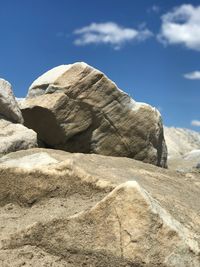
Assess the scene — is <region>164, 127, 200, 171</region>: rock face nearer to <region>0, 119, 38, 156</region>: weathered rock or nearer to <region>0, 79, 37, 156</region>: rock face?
<region>0, 79, 37, 156</region>: rock face

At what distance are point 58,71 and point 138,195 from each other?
9.18m

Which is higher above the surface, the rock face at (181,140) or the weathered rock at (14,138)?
the rock face at (181,140)

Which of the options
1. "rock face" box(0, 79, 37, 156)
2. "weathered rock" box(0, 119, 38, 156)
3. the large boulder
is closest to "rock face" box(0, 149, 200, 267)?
"weathered rock" box(0, 119, 38, 156)

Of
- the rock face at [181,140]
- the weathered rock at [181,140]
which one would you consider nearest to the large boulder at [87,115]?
the rock face at [181,140]

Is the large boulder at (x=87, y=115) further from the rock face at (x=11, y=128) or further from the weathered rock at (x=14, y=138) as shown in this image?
the weathered rock at (x=14, y=138)

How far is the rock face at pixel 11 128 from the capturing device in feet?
34.6

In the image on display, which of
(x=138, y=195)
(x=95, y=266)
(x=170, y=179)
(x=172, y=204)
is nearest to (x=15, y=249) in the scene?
(x=95, y=266)

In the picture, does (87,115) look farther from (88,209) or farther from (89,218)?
(89,218)

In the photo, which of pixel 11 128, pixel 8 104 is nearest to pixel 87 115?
pixel 8 104

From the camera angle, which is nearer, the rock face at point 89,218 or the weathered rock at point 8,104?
the rock face at point 89,218

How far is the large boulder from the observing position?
14.7 metres

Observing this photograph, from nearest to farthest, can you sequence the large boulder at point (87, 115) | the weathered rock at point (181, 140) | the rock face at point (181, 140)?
the large boulder at point (87, 115) < the rock face at point (181, 140) < the weathered rock at point (181, 140)

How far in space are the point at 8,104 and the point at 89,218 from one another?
641 cm

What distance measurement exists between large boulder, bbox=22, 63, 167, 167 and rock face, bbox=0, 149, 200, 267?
255 inches
